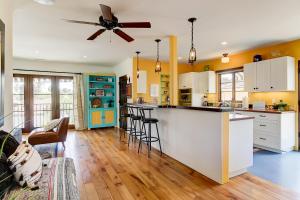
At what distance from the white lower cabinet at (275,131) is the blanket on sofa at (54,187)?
14.2 feet

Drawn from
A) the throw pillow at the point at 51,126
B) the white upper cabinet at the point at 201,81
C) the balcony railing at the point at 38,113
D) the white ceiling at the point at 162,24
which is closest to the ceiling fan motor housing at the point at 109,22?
the white ceiling at the point at 162,24

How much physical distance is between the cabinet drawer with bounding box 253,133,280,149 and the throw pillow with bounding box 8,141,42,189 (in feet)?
15.1

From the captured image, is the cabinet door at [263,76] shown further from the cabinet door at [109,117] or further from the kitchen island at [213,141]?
the cabinet door at [109,117]

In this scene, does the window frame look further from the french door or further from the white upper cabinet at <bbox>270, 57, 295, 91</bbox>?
the french door

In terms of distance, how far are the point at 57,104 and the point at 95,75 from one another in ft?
6.01

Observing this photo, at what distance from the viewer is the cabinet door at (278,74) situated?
13.4ft

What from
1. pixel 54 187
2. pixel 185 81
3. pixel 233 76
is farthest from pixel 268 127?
pixel 54 187

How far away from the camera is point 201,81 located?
21.1 ft

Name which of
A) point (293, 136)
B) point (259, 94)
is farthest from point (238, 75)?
point (293, 136)

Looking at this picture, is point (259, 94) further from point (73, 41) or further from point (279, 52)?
point (73, 41)

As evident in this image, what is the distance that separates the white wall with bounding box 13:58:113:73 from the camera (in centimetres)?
617

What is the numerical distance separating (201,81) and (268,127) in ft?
9.10

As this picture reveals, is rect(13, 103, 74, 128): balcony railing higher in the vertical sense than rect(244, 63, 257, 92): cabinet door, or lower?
lower

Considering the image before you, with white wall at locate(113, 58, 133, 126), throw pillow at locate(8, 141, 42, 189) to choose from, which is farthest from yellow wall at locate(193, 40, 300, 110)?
throw pillow at locate(8, 141, 42, 189)
